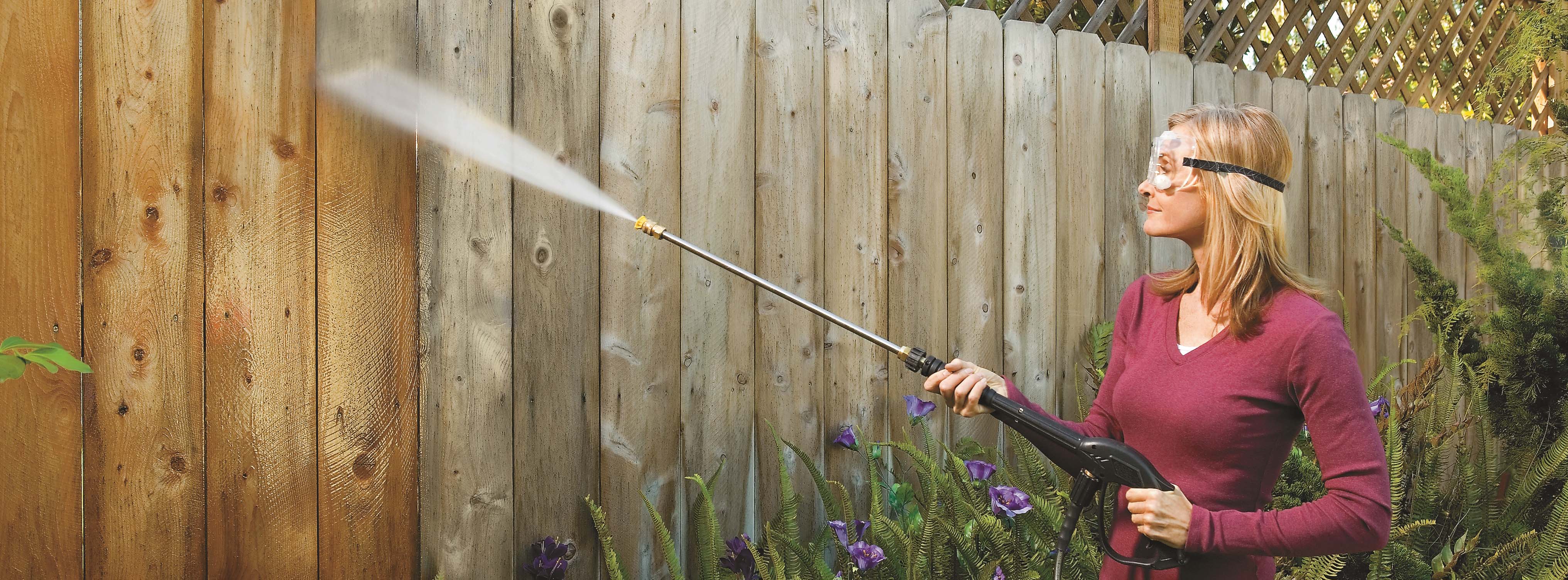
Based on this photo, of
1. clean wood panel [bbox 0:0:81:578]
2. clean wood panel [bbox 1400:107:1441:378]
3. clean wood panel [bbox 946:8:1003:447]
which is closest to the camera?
clean wood panel [bbox 0:0:81:578]

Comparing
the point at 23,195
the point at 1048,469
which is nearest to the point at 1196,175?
the point at 1048,469

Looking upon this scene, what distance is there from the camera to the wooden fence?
1.73 m

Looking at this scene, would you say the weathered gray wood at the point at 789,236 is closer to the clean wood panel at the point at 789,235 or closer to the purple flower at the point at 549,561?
the clean wood panel at the point at 789,235

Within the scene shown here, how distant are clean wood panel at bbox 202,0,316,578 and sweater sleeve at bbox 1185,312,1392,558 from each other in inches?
63.3

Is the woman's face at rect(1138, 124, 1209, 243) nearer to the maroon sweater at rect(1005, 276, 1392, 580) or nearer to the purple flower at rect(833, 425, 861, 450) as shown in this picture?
the maroon sweater at rect(1005, 276, 1392, 580)

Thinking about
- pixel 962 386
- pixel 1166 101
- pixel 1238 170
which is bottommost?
pixel 962 386

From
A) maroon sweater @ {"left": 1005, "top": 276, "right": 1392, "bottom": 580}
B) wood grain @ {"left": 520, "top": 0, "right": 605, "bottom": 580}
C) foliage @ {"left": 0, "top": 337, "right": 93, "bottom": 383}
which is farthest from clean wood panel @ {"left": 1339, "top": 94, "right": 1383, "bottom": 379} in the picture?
foliage @ {"left": 0, "top": 337, "right": 93, "bottom": 383}

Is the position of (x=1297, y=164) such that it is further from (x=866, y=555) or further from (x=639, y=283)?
(x=639, y=283)

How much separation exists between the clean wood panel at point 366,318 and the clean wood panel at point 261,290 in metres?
0.02

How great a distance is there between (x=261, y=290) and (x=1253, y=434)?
173cm

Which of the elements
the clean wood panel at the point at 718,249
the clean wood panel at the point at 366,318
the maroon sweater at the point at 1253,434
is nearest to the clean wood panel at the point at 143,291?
the clean wood panel at the point at 366,318

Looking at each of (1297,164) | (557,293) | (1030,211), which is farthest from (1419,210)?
(557,293)

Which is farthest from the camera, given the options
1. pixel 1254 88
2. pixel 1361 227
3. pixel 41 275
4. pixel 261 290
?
pixel 1361 227

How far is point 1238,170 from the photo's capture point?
4.86ft
